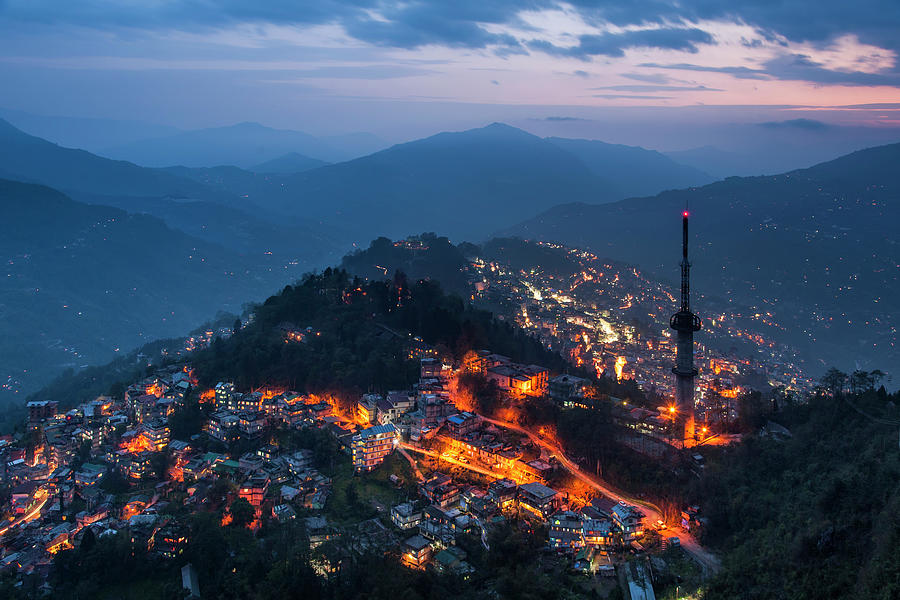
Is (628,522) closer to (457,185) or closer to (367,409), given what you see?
(367,409)

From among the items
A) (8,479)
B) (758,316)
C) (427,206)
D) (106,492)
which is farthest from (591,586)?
(427,206)

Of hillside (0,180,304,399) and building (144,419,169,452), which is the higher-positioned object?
building (144,419,169,452)

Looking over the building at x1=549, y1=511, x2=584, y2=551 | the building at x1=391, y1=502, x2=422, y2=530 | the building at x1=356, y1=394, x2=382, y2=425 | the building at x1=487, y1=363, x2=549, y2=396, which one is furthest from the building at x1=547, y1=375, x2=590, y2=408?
the building at x1=391, y1=502, x2=422, y2=530

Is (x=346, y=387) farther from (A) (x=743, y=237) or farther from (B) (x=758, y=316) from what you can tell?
(A) (x=743, y=237)

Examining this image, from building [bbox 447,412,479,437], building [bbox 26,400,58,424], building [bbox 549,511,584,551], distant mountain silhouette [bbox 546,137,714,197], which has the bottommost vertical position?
building [bbox 26,400,58,424]

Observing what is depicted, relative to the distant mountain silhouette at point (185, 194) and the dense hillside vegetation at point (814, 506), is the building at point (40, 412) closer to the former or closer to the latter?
the dense hillside vegetation at point (814, 506)

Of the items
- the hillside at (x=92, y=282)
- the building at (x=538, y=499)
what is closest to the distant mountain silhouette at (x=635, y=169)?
the hillside at (x=92, y=282)

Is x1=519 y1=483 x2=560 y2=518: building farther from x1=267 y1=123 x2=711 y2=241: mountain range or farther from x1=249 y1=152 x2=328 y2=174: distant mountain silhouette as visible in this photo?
x1=249 y1=152 x2=328 y2=174: distant mountain silhouette
